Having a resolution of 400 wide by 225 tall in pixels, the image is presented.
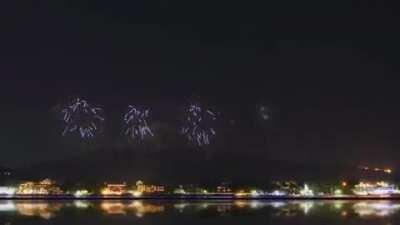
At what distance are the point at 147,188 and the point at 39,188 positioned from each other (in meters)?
24.6

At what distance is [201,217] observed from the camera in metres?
60.5

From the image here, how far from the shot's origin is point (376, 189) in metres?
168

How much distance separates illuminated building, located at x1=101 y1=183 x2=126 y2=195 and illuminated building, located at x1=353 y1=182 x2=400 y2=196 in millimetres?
51078

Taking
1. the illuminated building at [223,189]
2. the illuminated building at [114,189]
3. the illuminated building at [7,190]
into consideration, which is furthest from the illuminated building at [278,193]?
the illuminated building at [7,190]

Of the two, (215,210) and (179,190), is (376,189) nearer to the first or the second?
(179,190)

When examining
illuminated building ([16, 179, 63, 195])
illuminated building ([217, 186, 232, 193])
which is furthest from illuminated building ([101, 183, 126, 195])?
illuminated building ([217, 186, 232, 193])

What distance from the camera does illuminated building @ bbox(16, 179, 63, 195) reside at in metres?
162

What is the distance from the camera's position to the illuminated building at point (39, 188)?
162 m

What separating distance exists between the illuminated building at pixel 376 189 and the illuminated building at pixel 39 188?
66.3m

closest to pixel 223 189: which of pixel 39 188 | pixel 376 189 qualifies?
pixel 376 189

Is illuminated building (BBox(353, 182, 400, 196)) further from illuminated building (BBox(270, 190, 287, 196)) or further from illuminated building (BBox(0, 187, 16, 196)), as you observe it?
illuminated building (BBox(0, 187, 16, 196))

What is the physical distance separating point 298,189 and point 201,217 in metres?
110

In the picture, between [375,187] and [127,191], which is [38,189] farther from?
[375,187]

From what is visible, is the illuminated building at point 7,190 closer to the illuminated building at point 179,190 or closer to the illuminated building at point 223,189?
the illuminated building at point 179,190
